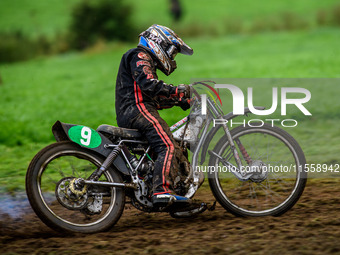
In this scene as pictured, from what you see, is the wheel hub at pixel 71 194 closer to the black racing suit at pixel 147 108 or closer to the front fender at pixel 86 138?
the front fender at pixel 86 138

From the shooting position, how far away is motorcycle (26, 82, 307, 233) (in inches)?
203

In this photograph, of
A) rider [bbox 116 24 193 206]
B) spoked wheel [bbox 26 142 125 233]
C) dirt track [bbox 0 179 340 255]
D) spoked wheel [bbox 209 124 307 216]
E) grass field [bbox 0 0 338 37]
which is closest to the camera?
dirt track [bbox 0 179 340 255]

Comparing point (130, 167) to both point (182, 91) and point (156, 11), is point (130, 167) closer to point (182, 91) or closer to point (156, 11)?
point (182, 91)

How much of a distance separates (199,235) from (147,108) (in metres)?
1.31

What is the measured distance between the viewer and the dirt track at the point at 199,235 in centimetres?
457

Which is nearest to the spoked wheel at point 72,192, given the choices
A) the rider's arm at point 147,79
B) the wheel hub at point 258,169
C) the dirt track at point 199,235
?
the dirt track at point 199,235

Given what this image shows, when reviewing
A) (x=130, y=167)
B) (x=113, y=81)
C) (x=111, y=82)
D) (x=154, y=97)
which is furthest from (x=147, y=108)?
(x=113, y=81)

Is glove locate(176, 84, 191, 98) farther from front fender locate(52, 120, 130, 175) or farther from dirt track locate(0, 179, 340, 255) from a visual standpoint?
dirt track locate(0, 179, 340, 255)

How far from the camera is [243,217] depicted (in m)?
5.46

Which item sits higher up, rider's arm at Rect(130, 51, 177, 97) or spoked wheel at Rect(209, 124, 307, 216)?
rider's arm at Rect(130, 51, 177, 97)

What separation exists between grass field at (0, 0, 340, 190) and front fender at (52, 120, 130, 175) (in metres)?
2.24

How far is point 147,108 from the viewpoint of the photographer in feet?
17.6

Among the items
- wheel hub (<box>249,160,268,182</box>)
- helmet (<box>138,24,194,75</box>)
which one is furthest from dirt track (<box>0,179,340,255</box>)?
helmet (<box>138,24,194,75</box>)

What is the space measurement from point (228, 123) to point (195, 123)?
0.41 m
